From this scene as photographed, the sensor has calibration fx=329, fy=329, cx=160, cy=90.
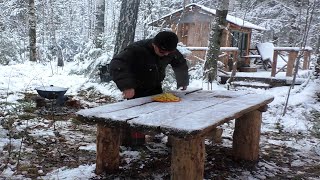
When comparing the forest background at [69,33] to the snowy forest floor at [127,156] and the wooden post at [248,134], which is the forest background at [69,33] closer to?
the snowy forest floor at [127,156]

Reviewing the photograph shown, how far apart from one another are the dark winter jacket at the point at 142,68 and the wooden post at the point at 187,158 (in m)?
1.12

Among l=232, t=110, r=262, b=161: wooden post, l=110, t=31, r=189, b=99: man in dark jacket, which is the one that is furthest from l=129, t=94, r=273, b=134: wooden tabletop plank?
l=110, t=31, r=189, b=99: man in dark jacket

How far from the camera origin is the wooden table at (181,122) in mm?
2571

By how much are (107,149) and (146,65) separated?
1263mm

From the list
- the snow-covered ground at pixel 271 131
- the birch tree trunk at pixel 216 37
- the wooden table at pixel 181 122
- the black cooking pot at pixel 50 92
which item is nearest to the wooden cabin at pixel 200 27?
the birch tree trunk at pixel 216 37

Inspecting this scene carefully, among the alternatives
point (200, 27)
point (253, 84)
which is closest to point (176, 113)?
point (253, 84)

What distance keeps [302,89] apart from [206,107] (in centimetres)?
637

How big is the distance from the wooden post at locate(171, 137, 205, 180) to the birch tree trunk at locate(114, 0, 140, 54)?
6356 mm

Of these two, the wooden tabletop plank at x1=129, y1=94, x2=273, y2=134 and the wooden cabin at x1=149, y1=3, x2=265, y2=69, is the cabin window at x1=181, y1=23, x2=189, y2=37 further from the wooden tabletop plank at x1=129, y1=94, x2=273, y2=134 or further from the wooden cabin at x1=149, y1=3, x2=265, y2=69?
the wooden tabletop plank at x1=129, y1=94, x2=273, y2=134

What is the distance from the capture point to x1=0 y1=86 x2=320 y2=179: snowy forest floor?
11.6ft

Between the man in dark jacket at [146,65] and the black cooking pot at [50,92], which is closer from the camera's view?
the man in dark jacket at [146,65]

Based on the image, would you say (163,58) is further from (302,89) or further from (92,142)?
(302,89)

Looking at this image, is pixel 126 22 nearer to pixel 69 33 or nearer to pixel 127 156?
pixel 127 156

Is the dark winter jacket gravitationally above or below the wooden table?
above
